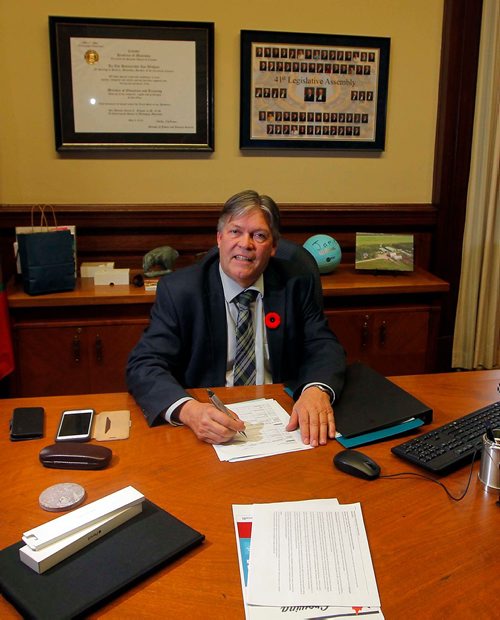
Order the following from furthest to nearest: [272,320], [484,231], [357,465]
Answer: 1. [484,231]
2. [272,320]
3. [357,465]

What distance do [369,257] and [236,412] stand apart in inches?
67.4

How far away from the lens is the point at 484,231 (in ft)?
11.2

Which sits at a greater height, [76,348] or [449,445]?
[449,445]

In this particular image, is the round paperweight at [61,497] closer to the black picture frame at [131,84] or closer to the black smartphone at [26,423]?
the black smartphone at [26,423]

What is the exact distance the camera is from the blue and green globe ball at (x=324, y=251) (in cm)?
302

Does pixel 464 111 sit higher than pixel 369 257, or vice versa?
pixel 464 111

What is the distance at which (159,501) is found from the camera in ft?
4.08

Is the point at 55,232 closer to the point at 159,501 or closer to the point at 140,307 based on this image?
the point at 140,307

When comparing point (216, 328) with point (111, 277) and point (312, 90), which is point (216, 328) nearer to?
point (111, 277)

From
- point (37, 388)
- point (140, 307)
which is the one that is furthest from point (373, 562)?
point (37, 388)

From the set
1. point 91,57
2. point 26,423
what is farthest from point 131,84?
point 26,423


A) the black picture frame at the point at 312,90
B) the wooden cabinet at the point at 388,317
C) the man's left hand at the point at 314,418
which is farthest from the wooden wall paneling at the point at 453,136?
the man's left hand at the point at 314,418

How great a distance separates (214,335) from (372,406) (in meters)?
0.55

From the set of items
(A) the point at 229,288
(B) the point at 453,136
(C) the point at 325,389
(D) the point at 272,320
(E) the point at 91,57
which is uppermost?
(E) the point at 91,57
